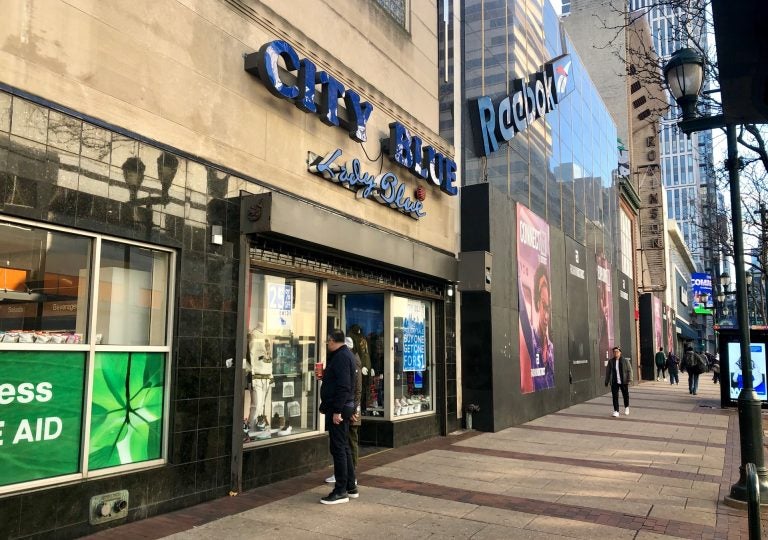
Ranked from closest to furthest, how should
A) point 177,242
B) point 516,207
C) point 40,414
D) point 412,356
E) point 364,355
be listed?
point 40,414, point 177,242, point 364,355, point 412,356, point 516,207

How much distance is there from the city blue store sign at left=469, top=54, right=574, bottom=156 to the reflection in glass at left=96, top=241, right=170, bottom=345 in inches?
372

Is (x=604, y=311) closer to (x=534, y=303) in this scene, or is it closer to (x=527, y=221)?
(x=534, y=303)

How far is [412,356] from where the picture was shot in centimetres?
1182

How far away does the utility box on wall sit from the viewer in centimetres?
1268

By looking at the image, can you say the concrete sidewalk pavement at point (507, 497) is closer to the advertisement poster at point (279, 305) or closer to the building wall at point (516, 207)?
the building wall at point (516, 207)

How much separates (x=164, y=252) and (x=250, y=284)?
1.47 meters

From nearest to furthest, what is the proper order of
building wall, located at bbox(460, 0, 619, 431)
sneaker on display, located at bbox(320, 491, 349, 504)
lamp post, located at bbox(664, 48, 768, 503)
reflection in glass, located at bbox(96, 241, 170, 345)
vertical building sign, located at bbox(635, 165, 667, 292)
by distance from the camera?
reflection in glass, located at bbox(96, 241, 170, 345) < sneaker on display, located at bbox(320, 491, 349, 504) < lamp post, located at bbox(664, 48, 768, 503) < building wall, located at bbox(460, 0, 619, 431) < vertical building sign, located at bbox(635, 165, 667, 292)

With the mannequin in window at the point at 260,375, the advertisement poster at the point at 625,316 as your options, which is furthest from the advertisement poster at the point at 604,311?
the mannequin in window at the point at 260,375

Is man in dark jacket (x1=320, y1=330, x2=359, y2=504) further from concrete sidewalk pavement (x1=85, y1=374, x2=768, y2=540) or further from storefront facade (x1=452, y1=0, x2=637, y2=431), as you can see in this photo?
storefront facade (x1=452, y1=0, x2=637, y2=431)

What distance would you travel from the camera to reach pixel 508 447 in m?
10.9

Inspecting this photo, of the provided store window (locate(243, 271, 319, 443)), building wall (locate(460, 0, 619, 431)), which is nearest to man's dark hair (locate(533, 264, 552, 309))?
building wall (locate(460, 0, 619, 431))

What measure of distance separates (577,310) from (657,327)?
24.2m

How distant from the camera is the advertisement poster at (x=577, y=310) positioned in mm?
19484

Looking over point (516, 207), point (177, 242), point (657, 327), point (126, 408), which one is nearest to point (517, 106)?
point (516, 207)
